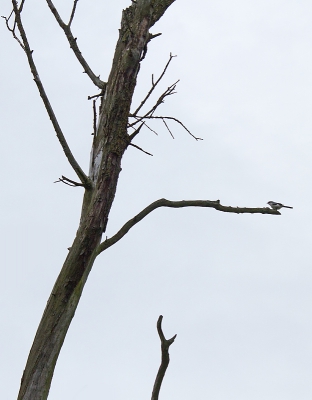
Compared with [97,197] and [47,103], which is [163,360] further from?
[47,103]

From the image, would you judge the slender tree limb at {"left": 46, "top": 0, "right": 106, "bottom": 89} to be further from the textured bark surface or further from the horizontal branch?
the horizontal branch

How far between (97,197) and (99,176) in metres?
0.19

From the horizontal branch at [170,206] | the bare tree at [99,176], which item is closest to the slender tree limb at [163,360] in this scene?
the bare tree at [99,176]

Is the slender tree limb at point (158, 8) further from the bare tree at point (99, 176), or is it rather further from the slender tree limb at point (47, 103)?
the slender tree limb at point (47, 103)

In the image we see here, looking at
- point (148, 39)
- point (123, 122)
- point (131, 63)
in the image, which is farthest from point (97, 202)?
point (148, 39)

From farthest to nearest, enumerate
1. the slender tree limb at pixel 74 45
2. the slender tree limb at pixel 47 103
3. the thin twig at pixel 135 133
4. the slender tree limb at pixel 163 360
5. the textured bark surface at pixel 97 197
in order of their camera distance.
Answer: the slender tree limb at pixel 74 45 → the thin twig at pixel 135 133 → the slender tree limb at pixel 47 103 → the textured bark surface at pixel 97 197 → the slender tree limb at pixel 163 360

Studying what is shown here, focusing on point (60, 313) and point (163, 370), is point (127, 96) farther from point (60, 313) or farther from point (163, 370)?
point (163, 370)

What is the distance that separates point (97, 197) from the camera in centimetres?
448

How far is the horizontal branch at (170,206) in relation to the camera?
Answer: 4.66 m

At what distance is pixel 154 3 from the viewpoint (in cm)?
532

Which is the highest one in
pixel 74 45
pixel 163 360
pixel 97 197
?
pixel 74 45

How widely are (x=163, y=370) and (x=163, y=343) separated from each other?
17 centimetres

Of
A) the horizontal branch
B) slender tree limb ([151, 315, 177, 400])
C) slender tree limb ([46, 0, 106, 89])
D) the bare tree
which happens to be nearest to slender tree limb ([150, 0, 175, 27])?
the bare tree

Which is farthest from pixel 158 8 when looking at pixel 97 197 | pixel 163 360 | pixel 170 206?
pixel 163 360
